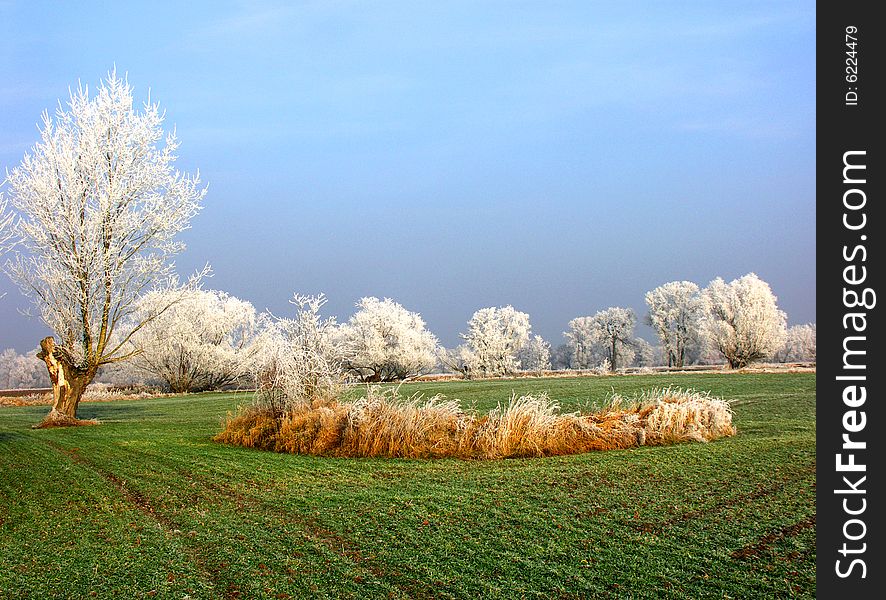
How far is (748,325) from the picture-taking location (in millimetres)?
53969

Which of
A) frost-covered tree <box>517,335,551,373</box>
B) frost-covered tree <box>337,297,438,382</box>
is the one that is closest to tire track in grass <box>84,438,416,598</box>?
frost-covered tree <box>337,297,438,382</box>

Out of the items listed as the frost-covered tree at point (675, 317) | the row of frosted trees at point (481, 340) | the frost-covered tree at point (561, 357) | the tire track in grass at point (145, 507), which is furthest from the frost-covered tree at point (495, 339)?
the tire track in grass at point (145, 507)

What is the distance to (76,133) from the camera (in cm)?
1617

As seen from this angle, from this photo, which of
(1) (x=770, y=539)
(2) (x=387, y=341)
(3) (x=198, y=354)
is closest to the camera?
(1) (x=770, y=539)

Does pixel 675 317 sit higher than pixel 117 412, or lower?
higher

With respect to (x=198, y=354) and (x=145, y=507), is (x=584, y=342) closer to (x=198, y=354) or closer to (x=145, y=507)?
(x=198, y=354)

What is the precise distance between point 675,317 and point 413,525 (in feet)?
202

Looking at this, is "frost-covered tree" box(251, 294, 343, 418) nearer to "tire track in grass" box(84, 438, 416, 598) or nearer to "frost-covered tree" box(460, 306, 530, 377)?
"tire track in grass" box(84, 438, 416, 598)

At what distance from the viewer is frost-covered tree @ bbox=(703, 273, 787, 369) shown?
53.5 metres

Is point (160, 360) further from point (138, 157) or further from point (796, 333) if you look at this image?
point (796, 333)

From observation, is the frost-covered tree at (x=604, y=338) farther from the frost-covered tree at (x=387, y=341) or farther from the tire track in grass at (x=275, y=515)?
the tire track in grass at (x=275, y=515)

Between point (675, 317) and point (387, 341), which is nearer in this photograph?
point (387, 341)

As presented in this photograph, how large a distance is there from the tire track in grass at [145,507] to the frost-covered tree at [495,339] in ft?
144

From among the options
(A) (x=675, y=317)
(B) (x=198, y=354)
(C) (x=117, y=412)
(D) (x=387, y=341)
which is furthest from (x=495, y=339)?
(C) (x=117, y=412)
